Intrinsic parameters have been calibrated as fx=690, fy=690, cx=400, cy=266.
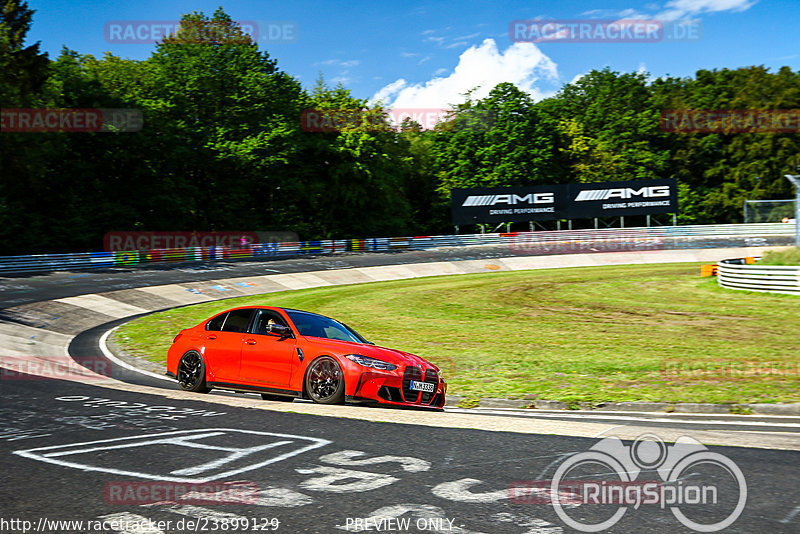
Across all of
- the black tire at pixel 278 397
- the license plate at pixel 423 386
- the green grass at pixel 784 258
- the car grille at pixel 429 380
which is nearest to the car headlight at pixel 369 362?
the license plate at pixel 423 386

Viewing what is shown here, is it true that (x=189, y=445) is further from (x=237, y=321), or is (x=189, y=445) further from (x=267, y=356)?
(x=237, y=321)

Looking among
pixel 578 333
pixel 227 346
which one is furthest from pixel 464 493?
pixel 578 333

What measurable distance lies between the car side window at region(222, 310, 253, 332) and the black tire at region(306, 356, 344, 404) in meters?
1.70

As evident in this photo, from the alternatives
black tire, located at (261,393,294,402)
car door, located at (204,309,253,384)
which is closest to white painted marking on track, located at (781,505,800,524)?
black tire, located at (261,393,294,402)

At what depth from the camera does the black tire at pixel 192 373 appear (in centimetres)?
1144

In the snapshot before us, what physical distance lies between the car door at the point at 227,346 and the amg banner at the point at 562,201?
45891 millimetres

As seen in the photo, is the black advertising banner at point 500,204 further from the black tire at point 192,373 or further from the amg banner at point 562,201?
the black tire at point 192,373

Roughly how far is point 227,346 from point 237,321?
47 centimetres

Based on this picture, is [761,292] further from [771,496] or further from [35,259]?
[35,259]

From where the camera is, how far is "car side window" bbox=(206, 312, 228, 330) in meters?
11.5

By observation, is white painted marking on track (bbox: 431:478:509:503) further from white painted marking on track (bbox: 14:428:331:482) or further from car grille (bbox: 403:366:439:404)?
car grille (bbox: 403:366:439:404)

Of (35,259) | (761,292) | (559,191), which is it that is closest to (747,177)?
(559,191)

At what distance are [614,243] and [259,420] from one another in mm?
48596

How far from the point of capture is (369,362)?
9.73 metres
